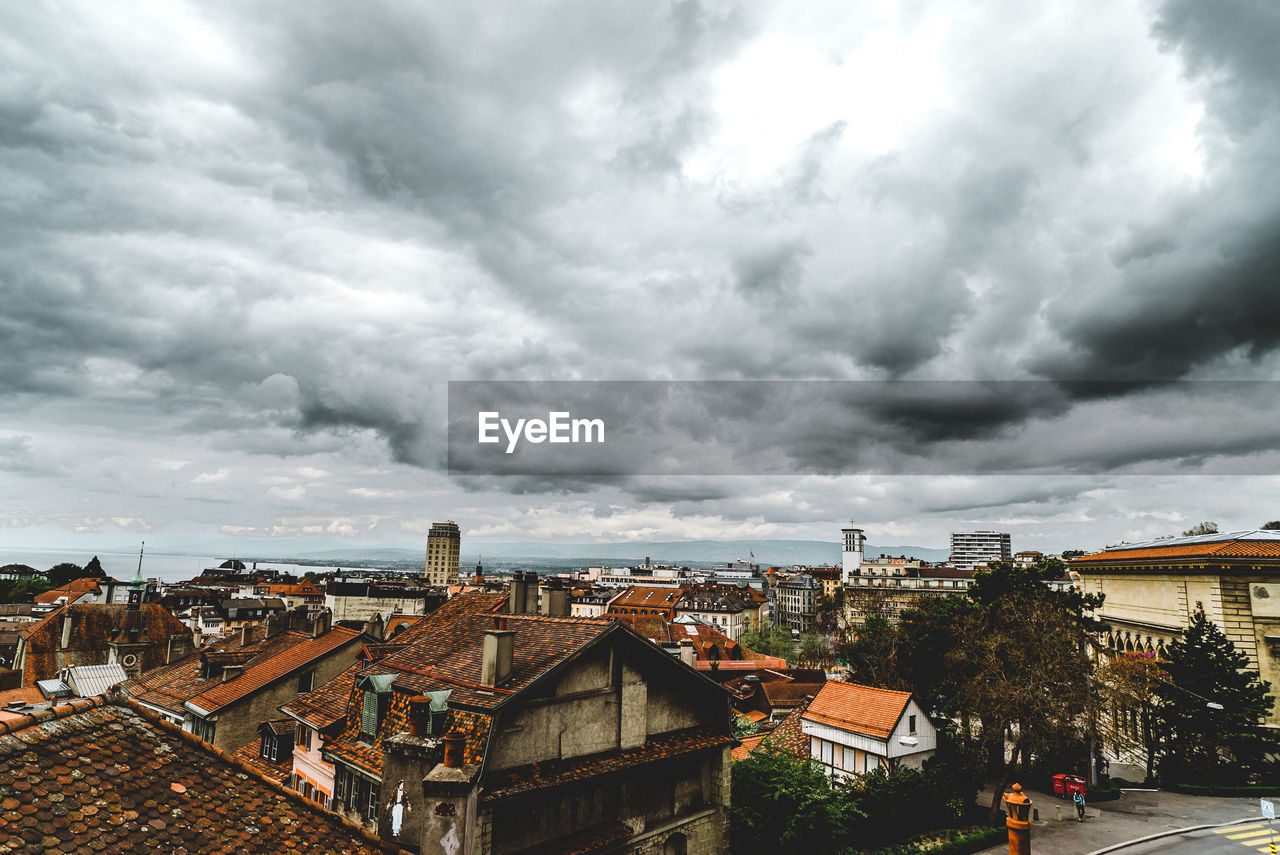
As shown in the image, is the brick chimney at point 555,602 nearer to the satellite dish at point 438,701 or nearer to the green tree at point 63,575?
the satellite dish at point 438,701

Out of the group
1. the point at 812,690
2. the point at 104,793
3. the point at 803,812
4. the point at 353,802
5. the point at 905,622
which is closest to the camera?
the point at 104,793

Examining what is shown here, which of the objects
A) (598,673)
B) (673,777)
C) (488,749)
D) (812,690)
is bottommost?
(812,690)

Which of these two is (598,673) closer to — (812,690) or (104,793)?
(104,793)

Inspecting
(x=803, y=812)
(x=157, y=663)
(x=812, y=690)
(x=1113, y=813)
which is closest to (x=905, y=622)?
(x=812, y=690)

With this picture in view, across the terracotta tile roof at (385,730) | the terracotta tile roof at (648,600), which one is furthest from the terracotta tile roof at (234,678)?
the terracotta tile roof at (648,600)

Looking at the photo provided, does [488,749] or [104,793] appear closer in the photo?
[104,793]

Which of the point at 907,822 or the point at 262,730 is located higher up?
the point at 262,730

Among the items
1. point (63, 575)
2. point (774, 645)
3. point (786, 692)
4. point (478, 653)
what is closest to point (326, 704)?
point (478, 653)
